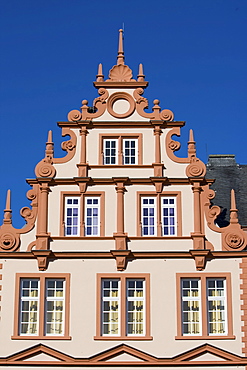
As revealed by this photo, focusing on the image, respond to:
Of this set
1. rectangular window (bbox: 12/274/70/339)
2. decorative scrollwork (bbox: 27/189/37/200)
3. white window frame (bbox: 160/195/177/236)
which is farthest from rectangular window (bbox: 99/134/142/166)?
rectangular window (bbox: 12/274/70/339)

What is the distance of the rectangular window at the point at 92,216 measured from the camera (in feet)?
107

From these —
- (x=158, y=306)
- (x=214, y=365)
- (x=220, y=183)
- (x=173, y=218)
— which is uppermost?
(x=220, y=183)

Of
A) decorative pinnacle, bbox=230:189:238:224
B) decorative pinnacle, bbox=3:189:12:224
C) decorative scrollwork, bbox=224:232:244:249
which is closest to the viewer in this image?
decorative scrollwork, bbox=224:232:244:249

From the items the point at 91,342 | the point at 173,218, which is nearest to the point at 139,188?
Answer: the point at 173,218

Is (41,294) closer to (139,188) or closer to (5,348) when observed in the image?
(5,348)

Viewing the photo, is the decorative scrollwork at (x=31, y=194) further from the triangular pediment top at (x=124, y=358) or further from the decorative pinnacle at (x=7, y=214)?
the triangular pediment top at (x=124, y=358)

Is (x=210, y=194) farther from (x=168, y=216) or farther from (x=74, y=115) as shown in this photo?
(x=74, y=115)

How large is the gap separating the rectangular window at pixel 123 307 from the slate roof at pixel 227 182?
4629 millimetres

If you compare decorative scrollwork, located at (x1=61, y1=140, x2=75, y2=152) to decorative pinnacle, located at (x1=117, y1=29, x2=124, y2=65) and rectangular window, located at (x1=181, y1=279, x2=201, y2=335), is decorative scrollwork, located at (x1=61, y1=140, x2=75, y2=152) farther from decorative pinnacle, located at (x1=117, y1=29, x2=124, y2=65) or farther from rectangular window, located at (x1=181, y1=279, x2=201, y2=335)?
rectangular window, located at (x1=181, y1=279, x2=201, y2=335)

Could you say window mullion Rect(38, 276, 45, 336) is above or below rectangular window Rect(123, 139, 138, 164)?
below

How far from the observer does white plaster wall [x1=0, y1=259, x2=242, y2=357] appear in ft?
102

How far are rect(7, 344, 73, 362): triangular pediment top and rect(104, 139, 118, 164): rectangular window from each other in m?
7.98

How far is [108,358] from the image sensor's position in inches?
1215

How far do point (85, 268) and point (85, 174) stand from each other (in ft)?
12.8
